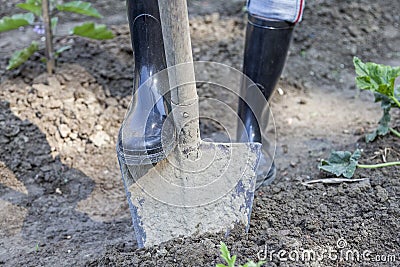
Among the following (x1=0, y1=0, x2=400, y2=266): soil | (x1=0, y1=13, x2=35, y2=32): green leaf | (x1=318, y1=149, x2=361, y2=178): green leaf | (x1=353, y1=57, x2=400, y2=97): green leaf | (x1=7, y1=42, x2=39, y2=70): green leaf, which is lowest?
(x1=0, y1=0, x2=400, y2=266): soil

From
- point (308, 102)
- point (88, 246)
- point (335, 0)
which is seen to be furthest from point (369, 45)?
point (88, 246)

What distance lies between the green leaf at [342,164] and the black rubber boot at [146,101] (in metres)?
0.58

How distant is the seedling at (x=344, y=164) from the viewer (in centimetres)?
188

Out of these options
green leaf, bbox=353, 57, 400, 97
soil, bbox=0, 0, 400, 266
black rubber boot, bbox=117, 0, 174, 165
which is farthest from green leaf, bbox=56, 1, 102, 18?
green leaf, bbox=353, 57, 400, 97

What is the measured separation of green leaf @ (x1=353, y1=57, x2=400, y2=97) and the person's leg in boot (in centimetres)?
28

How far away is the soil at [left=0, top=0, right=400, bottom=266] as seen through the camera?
5.35 ft

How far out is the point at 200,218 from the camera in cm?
169

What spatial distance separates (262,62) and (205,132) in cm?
66

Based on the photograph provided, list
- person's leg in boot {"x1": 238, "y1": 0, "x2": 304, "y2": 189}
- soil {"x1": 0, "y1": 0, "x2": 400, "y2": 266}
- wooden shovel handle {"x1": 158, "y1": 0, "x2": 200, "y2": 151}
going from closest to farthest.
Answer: wooden shovel handle {"x1": 158, "y1": 0, "x2": 200, "y2": 151} < soil {"x1": 0, "y1": 0, "x2": 400, "y2": 266} < person's leg in boot {"x1": 238, "y1": 0, "x2": 304, "y2": 189}

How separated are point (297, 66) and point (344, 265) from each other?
66.0 inches

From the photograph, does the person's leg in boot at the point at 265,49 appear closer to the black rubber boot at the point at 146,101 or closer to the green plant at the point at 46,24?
the black rubber boot at the point at 146,101

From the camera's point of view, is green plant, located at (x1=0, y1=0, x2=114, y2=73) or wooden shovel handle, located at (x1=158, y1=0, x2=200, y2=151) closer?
wooden shovel handle, located at (x1=158, y1=0, x2=200, y2=151)

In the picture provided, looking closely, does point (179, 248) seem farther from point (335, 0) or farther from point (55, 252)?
point (335, 0)

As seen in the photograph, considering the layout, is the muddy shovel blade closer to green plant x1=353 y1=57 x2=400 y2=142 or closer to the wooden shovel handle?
the wooden shovel handle
